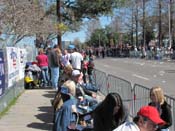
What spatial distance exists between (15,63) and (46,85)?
4.81 m

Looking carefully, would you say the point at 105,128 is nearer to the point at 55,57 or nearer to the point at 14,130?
the point at 14,130

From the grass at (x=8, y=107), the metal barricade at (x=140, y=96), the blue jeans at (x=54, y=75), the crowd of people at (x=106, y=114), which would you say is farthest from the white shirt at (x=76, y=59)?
the crowd of people at (x=106, y=114)

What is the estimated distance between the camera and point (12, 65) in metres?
16.8

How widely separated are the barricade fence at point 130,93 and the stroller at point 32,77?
4643 mm

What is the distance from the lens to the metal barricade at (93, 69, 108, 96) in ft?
56.6

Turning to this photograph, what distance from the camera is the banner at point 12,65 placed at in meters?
A: 15.7

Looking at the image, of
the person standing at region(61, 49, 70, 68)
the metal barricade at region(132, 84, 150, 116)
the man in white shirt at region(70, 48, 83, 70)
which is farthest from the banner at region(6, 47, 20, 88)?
the metal barricade at region(132, 84, 150, 116)

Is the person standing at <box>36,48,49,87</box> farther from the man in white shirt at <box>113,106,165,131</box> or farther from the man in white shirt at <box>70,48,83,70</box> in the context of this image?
the man in white shirt at <box>113,106,165,131</box>

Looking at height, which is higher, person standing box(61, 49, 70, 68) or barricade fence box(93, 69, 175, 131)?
person standing box(61, 49, 70, 68)

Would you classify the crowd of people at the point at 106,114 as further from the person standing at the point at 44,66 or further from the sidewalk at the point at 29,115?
the person standing at the point at 44,66

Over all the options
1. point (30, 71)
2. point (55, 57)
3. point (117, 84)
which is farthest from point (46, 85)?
point (117, 84)

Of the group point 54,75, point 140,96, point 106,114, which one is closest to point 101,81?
point 54,75

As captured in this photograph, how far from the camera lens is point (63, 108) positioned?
7.58 metres

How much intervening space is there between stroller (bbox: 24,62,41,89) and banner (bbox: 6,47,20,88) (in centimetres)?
279
